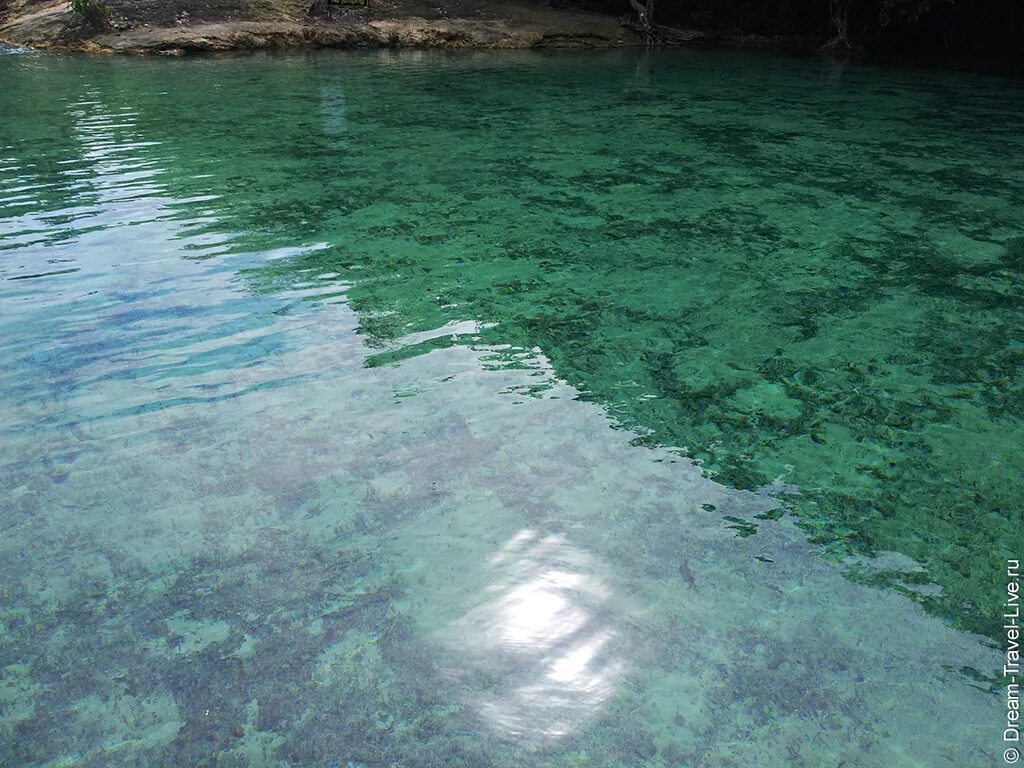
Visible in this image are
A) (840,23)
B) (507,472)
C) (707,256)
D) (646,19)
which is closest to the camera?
(507,472)

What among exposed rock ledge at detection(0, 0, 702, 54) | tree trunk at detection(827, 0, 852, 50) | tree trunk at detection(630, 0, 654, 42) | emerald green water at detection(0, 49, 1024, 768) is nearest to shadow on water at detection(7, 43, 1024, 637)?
emerald green water at detection(0, 49, 1024, 768)

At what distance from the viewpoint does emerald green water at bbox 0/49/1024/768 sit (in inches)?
87.2

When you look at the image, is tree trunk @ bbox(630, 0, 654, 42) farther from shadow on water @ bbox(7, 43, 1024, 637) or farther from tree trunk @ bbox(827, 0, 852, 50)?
shadow on water @ bbox(7, 43, 1024, 637)

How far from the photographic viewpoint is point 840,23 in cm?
1962

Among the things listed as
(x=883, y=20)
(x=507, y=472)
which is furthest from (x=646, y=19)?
(x=507, y=472)

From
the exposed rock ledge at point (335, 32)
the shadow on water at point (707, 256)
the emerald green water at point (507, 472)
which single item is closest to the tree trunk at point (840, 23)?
the exposed rock ledge at point (335, 32)

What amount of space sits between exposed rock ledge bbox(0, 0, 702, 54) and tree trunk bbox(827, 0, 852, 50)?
139 inches

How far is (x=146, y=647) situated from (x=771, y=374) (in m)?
3.12

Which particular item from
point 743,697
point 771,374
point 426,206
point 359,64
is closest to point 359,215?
point 426,206

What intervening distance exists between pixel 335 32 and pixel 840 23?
1258 centimetres

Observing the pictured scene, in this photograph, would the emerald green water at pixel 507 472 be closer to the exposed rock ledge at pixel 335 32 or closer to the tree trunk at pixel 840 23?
the exposed rock ledge at pixel 335 32

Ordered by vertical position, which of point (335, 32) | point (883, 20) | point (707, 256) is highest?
point (335, 32)

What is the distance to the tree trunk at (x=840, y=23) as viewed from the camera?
19.6 m

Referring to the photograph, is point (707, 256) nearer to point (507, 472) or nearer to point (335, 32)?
point (507, 472)
